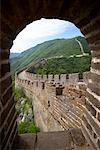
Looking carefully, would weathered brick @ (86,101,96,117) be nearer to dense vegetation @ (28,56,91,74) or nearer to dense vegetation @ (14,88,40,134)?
dense vegetation @ (14,88,40,134)

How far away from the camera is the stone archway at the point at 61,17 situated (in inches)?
123

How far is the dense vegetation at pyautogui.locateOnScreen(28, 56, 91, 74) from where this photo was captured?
23.9 m

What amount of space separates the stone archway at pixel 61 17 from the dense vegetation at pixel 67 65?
61.3ft

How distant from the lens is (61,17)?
380 centimetres

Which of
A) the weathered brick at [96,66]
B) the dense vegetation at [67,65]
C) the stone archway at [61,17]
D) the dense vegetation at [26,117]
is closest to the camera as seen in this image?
the stone archway at [61,17]

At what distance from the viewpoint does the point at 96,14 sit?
125 inches

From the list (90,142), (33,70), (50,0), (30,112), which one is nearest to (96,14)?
(50,0)

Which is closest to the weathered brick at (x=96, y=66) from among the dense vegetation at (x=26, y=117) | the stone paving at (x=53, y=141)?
the stone paving at (x=53, y=141)

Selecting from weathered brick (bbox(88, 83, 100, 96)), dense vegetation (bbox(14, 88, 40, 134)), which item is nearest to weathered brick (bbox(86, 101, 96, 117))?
weathered brick (bbox(88, 83, 100, 96))

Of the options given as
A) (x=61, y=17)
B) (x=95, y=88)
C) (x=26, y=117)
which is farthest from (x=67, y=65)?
(x=95, y=88)

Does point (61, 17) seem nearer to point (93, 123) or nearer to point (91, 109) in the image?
point (91, 109)

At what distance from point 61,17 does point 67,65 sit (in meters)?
22.7

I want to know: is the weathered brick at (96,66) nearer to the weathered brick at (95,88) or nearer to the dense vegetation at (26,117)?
the weathered brick at (95,88)

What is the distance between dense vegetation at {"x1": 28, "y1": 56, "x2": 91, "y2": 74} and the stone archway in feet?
61.3
